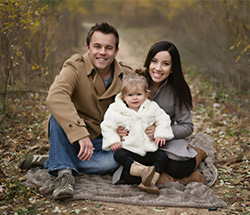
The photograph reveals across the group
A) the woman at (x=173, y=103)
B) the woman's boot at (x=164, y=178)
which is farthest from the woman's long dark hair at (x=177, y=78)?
the woman's boot at (x=164, y=178)

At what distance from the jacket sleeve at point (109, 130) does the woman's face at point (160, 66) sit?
0.59 m

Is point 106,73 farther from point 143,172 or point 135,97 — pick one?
point 143,172

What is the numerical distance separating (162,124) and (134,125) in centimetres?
28

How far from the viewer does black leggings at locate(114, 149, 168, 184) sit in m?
3.10

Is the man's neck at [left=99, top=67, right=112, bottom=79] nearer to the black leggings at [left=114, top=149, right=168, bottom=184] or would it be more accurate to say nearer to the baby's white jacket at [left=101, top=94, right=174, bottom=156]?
the baby's white jacket at [left=101, top=94, right=174, bottom=156]

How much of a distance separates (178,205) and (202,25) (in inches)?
226

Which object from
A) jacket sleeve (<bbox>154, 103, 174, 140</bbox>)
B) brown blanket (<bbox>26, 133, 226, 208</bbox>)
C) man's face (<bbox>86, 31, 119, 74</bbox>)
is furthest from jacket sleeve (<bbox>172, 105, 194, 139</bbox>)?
man's face (<bbox>86, 31, 119, 74</bbox>)

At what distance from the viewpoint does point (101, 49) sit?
331cm

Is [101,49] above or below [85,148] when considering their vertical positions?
above

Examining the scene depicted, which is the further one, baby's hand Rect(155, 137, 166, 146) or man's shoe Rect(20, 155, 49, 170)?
man's shoe Rect(20, 155, 49, 170)

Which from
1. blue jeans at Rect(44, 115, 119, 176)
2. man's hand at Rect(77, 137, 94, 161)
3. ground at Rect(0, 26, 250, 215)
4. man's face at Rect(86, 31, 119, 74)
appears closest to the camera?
ground at Rect(0, 26, 250, 215)

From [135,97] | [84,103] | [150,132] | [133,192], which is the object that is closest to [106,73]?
[84,103]

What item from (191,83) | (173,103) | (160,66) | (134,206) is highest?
(160,66)

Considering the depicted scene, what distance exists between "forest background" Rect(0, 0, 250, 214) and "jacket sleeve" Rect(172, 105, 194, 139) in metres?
0.60
